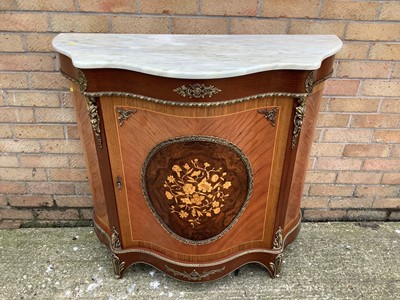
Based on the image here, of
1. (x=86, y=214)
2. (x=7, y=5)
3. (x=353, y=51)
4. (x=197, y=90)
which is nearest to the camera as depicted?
(x=197, y=90)

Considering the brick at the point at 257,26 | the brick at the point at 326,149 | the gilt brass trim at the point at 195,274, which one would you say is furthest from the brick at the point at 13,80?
the brick at the point at 326,149

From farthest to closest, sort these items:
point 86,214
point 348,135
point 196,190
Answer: point 86,214
point 348,135
point 196,190

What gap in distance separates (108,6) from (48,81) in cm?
50

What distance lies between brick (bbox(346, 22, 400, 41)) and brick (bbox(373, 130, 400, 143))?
0.51m

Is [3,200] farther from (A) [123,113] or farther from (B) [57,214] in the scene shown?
(A) [123,113]

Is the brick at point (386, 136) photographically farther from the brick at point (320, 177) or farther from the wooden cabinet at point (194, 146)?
the wooden cabinet at point (194, 146)

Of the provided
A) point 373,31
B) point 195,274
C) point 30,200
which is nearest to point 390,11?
point 373,31

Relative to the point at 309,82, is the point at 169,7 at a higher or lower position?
higher

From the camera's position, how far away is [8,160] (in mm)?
2123

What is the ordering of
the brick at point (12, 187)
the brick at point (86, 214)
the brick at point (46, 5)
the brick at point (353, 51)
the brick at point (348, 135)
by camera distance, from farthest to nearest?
the brick at point (86, 214) < the brick at point (12, 187) < the brick at point (348, 135) < the brick at point (353, 51) < the brick at point (46, 5)

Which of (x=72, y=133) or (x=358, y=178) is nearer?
(x=72, y=133)

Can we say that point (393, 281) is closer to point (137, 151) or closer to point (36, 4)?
point (137, 151)

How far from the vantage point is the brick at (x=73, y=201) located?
2.27 meters

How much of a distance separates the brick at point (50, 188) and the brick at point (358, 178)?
1.61 meters
